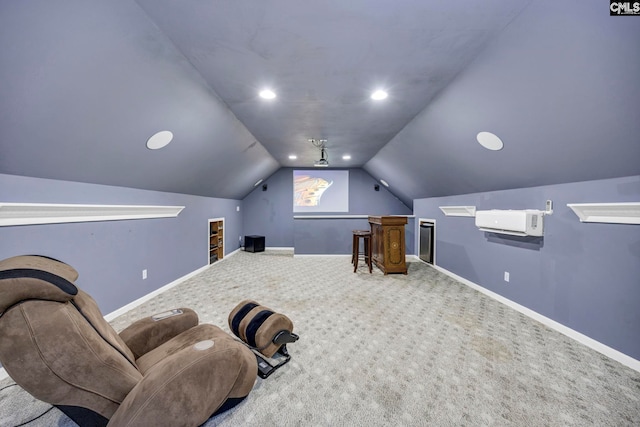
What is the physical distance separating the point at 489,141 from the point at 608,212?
117cm

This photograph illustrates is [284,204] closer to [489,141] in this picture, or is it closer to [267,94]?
[267,94]

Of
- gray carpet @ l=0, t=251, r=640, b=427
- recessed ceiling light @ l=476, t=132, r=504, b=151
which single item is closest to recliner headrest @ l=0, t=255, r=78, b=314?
gray carpet @ l=0, t=251, r=640, b=427

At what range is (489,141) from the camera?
280 cm

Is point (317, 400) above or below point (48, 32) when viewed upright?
below

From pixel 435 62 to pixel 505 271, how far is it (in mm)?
2824

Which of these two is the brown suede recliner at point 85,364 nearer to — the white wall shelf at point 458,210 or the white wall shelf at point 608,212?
the white wall shelf at point 608,212

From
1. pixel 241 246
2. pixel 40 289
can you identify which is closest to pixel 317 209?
pixel 241 246

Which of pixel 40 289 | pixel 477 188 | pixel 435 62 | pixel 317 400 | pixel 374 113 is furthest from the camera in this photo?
pixel 477 188

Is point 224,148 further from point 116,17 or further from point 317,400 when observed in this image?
point 317,400

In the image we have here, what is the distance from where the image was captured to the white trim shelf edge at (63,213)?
1.91m

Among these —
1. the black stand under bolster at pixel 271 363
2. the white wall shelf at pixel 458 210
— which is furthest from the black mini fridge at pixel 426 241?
the black stand under bolster at pixel 271 363

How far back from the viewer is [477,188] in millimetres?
3854

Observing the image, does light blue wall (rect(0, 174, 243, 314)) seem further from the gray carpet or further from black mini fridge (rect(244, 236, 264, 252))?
black mini fridge (rect(244, 236, 264, 252))

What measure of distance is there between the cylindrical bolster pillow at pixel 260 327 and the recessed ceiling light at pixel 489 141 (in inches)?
109
